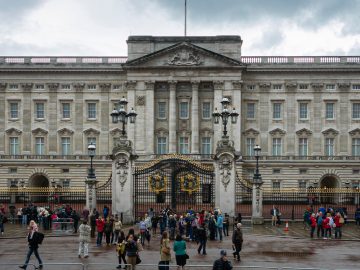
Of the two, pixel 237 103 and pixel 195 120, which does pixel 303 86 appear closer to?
pixel 237 103

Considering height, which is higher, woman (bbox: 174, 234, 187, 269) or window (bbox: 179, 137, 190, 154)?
window (bbox: 179, 137, 190, 154)

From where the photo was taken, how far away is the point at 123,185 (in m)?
40.9

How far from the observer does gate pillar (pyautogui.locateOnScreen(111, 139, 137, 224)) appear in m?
40.7

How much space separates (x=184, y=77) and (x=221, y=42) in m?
5.80

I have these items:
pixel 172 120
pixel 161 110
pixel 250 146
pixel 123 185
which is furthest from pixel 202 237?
pixel 250 146

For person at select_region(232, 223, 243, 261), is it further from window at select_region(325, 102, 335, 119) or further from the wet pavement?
window at select_region(325, 102, 335, 119)

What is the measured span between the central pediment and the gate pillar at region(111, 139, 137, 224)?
29.8 m

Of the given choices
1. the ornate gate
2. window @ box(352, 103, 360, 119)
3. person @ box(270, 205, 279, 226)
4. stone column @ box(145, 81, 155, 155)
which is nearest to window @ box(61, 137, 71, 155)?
stone column @ box(145, 81, 155, 155)

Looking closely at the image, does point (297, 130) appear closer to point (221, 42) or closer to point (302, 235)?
point (221, 42)

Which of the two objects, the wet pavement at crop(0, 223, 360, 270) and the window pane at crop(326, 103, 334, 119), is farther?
the window pane at crop(326, 103, 334, 119)

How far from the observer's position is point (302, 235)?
36.3m

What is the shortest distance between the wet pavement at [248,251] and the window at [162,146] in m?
33.8

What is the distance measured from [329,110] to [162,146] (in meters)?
19.5

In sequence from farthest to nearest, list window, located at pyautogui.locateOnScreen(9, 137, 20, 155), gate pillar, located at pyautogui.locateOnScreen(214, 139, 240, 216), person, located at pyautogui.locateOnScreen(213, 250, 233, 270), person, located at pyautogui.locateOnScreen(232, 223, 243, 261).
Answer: window, located at pyautogui.locateOnScreen(9, 137, 20, 155) < gate pillar, located at pyautogui.locateOnScreen(214, 139, 240, 216) < person, located at pyautogui.locateOnScreen(232, 223, 243, 261) < person, located at pyautogui.locateOnScreen(213, 250, 233, 270)
